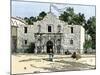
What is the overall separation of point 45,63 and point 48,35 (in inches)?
12.4

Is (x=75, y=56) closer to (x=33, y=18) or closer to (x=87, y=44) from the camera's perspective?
(x=87, y=44)

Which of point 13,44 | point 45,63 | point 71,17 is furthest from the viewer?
point 71,17

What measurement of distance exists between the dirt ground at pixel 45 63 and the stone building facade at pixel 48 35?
0.25ft

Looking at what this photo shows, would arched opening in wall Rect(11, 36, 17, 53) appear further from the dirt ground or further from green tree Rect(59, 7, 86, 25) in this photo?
green tree Rect(59, 7, 86, 25)

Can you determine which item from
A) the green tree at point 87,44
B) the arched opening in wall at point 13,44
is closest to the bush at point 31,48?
the arched opening in wall at point 13,44

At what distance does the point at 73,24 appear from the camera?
2.65 meters

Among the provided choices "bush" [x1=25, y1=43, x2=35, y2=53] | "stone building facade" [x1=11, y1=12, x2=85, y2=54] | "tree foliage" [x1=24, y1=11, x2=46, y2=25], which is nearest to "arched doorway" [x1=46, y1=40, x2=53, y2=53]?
"stone building facade" [x1=11, y1=12, x2=85, y2=54]

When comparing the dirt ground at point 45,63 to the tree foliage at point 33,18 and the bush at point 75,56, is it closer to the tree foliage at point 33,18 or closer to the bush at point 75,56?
the bush at point 75,56

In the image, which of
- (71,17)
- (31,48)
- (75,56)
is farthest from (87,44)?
(31,48)

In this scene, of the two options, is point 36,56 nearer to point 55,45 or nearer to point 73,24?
point 55,45

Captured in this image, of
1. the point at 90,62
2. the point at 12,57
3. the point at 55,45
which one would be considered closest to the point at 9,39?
the point at 12,57

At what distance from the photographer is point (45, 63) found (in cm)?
251

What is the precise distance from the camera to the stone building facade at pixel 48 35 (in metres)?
2.40

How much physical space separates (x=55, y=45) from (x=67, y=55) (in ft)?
0.62
